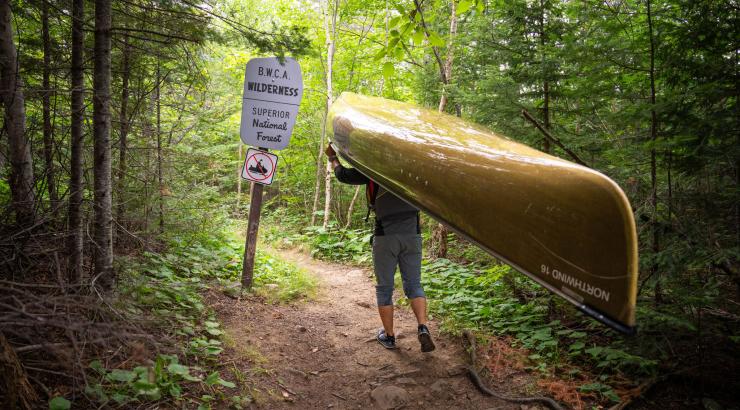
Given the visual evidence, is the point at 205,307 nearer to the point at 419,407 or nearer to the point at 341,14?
the point at 419,407

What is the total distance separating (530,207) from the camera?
2.08 metres

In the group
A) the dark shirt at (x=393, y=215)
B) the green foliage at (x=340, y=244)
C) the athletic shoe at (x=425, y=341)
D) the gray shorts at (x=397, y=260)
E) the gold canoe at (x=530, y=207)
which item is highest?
the gold canoe at (x=530, y=207)

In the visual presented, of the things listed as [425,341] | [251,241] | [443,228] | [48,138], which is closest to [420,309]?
[425,341]

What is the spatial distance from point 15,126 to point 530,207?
319cm

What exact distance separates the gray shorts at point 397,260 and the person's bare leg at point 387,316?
4.0 inches

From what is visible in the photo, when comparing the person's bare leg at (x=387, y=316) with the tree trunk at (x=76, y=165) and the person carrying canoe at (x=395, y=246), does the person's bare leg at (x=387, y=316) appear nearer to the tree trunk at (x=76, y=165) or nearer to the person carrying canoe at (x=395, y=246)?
Answer: the person carrying canoe at (x=395, y=246)

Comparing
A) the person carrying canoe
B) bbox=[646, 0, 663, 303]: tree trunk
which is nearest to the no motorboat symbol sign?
the person carrying canoe

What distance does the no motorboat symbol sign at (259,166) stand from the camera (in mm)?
4508

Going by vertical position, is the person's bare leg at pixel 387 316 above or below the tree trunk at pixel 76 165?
below

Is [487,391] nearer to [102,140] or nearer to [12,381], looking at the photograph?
[12,381]

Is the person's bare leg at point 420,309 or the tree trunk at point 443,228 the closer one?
the person's bare leg at point 420,309

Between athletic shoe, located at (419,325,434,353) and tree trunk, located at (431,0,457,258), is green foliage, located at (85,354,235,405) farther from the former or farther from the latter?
tree trunk, located at (431,0,457,258)

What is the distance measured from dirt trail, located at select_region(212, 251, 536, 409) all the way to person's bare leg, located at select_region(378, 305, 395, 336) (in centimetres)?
19

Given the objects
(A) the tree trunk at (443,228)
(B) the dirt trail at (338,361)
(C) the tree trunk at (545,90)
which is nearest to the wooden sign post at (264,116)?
(B) the dirt trail at (338,361)
